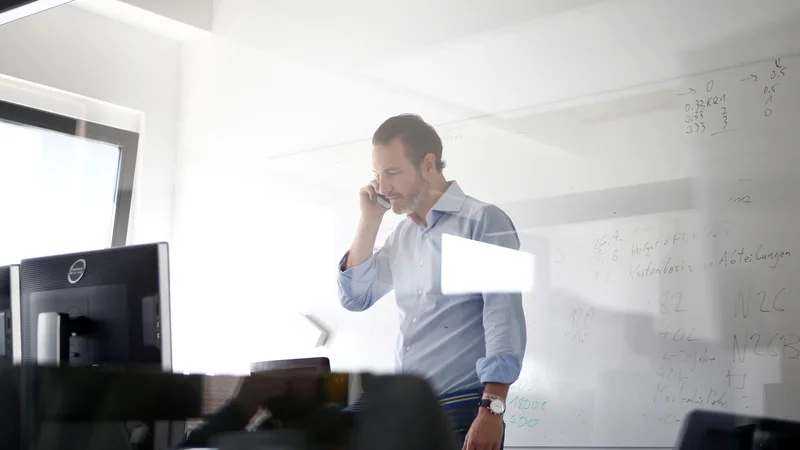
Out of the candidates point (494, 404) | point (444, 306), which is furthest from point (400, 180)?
point (494, 404)

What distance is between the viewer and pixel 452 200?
232 cm

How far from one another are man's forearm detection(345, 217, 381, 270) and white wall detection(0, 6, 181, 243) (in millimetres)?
1129

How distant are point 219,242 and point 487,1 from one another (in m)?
1.41

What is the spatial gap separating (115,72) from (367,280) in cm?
161

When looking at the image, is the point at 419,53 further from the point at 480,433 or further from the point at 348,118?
the point at 480,433

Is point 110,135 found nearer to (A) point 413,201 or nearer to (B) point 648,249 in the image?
(A) point 413,201

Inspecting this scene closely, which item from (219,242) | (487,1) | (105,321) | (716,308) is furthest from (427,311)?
(219,242)

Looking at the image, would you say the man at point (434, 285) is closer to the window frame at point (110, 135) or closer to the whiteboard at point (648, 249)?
the whiteboard at point (648, 249)

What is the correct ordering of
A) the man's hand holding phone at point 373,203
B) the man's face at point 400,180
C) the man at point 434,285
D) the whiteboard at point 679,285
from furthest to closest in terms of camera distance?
the man's hand holding phone at point 373,203 < the man's face at point 400,180 < the whiteboard at point 679,285 < the man at point 434,285

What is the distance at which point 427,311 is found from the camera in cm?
180

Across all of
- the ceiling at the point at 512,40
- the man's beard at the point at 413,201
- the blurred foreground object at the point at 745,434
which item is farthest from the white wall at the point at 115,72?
the blurred foreground object at the point at 745,434

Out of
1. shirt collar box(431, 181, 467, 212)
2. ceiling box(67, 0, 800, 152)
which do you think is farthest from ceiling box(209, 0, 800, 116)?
shirt collar box(431, 181, 467, 212)

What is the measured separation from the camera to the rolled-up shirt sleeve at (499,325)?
5.42 ft

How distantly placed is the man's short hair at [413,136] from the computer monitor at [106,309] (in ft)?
3.01
